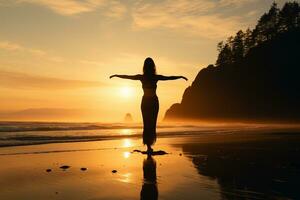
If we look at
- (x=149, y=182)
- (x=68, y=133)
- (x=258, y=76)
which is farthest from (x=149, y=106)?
(x=258, y=76)

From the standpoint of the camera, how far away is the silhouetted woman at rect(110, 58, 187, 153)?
1597 cm

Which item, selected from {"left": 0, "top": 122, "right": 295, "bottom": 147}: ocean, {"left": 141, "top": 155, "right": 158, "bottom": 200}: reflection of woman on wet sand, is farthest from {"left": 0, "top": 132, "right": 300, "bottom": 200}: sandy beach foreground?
{"left": 0, "top": 122, "right": 295, "bottom": 147}: ocean

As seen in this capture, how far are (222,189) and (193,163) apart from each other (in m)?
4.80

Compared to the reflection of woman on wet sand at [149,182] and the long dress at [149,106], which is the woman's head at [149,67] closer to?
the long dress at [149,106]

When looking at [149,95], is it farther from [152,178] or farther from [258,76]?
[258,76]

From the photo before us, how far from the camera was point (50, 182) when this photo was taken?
962cm

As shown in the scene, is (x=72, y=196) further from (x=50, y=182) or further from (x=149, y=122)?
(x=149, y=122)

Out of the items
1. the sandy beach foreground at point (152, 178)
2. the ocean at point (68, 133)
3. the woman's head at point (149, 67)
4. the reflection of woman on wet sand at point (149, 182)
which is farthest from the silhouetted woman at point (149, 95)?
the ocean at point (68, 133)

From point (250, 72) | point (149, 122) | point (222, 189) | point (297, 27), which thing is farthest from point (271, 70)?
point (222, 189)

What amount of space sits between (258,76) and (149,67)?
95.6 meters

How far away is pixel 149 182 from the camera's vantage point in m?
9.52

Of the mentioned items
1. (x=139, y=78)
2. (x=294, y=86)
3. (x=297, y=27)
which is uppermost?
(x=297, y=27)

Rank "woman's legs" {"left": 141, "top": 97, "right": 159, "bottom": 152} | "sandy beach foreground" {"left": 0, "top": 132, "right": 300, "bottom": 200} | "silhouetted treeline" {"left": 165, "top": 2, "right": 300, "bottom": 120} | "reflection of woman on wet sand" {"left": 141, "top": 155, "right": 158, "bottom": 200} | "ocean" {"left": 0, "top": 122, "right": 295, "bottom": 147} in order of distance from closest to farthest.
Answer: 1. "reflection of woman on wet sand" {"left": 141, "top": 155, "right": 158, "bottom": 200}
2. "sandy beach foreground" {"left": 0, "top": 132, "right": 300, "bottom": 200}
3. "woman's legs" {"left": 141, "top": 97, "right": 159, "bottom": 152}
4. "ocean" {"left": 0, "top": 122, "right": 295, "bottom": 147}
5. "silhouetted treeline" {"left": 165, "top": 2, "right": 300, "bottom": 120}

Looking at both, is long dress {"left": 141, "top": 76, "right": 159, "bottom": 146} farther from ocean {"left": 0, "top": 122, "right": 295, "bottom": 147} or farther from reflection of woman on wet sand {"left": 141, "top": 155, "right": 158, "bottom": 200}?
ocean {"left": 0, "top": 122, "right": 295, "bottom": 147}
